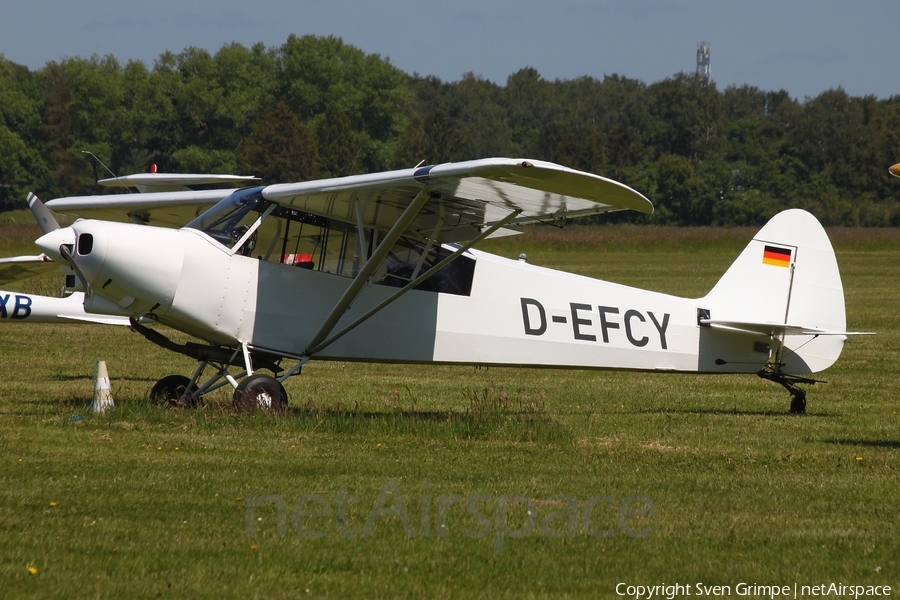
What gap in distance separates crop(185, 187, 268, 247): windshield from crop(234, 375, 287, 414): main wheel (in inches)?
50.5

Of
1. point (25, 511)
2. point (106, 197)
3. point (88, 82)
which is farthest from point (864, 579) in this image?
point (88, 82)

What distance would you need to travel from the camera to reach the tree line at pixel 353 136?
7888 centimetres

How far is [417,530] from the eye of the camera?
237 inches

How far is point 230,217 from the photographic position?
1007 cm

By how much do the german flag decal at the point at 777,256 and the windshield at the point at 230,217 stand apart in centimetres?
566

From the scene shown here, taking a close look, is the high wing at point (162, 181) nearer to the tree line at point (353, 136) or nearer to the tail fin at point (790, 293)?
the tail fin at point (790, 293)

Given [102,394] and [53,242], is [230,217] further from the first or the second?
[102,394]

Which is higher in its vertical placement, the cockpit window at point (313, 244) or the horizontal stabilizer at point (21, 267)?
the cockpit window at point (313, 244)

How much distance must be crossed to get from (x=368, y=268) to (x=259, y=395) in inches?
59.3

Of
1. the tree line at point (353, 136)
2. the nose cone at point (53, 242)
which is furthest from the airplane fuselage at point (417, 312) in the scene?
the tree line at point (353, 136)

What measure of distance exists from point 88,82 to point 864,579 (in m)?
87.1

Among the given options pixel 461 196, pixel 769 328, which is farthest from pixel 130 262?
pixel 769 328

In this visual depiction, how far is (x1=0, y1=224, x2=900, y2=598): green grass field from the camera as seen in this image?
523 centimetres

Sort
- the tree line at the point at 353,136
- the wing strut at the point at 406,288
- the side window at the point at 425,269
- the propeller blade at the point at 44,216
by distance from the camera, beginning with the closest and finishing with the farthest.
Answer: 1. the wing strut at the point at 406,288
2. the side window at the point at 425,269
3. the propeller blade at the point at 44,216
4. the tree line at the point at 353,136
